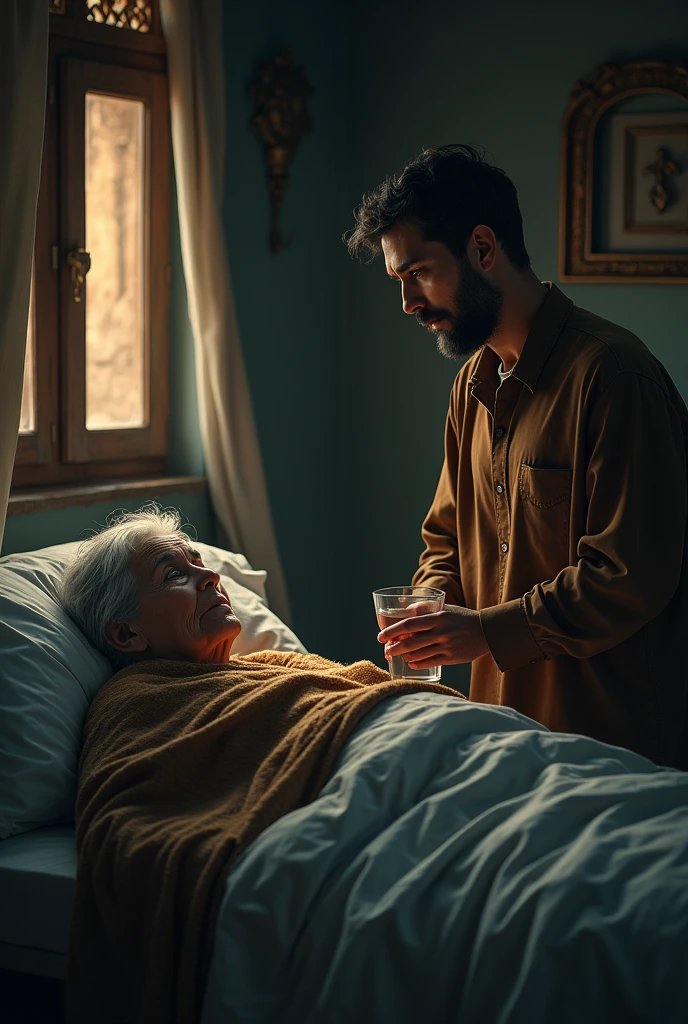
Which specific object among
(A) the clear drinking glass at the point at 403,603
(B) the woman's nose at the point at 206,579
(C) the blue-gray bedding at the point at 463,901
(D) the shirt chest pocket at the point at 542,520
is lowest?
(C) the blue-gray bedding at the point at 463,901

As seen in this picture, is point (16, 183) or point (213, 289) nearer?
point (16, 183)

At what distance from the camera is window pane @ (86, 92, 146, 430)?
309cm

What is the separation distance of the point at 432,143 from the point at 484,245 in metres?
1.63

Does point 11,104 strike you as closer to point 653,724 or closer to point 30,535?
point 30,535

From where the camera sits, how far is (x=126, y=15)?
10.1 feet

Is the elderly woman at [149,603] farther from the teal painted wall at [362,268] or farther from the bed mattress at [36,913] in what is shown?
the teal painted wall at [362,268]

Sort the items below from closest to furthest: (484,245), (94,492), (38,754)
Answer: (38,754) < (484,245) < (94,492)

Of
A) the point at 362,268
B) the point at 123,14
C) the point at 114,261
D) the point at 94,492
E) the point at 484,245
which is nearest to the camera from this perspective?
the point at 484,245

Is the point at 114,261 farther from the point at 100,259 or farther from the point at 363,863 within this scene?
the point at 363,863

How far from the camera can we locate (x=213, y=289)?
3191 millimetres

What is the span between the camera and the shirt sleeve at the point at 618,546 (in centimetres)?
208

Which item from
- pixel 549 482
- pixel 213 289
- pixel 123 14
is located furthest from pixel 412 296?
pixel 123 14

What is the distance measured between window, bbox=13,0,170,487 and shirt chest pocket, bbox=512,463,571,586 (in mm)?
1308

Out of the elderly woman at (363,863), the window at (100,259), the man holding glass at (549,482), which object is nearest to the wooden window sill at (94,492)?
the window at (100,259)
